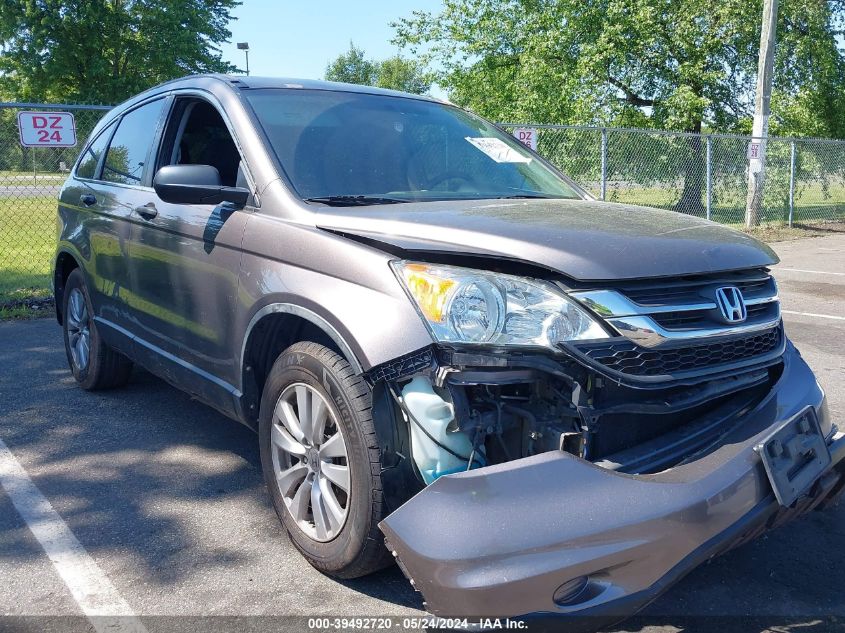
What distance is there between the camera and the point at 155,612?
277 cm

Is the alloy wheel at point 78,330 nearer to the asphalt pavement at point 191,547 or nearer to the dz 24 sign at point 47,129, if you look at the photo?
the asphalt pavement at point 191,547

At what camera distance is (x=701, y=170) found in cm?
1755

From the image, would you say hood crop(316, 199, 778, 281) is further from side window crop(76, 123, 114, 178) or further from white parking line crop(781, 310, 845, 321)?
white parking line crop(781, 310, 845, 321)

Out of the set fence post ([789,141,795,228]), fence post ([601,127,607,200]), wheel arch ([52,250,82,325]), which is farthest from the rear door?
fence post ([789,141,795,228])

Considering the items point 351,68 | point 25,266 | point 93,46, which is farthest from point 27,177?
point 351,68

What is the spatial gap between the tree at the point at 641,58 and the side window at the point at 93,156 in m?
16.9

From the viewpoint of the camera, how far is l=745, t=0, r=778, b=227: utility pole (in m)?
16.5

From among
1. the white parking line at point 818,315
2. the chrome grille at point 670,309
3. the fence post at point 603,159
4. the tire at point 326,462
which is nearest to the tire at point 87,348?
the tire at point 326,462

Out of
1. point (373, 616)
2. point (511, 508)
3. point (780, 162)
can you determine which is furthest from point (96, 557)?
point (780, 162)

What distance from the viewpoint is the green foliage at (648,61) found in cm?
2070

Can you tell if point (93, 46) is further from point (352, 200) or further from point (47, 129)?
point (352, 200)

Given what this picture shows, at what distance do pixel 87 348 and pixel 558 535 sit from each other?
411 centimetres

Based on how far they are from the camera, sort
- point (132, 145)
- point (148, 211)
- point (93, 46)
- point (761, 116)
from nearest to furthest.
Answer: point (148, 211)
point (132, 145)
point (761, 116)
point (93, 46)

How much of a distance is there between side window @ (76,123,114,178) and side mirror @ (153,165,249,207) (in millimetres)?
2063
